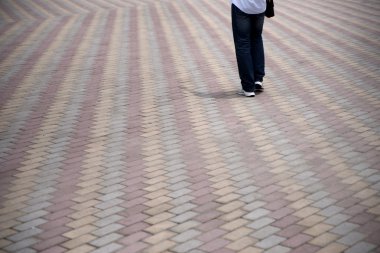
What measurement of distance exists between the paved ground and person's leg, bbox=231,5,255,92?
0.28 metres

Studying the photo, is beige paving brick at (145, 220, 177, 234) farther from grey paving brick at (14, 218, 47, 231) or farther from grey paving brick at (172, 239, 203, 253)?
grey paving brick at (14, 218, 47, 231)

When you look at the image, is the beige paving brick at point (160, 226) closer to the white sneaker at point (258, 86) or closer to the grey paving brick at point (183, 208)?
the grey paving brick at point (183, 208)

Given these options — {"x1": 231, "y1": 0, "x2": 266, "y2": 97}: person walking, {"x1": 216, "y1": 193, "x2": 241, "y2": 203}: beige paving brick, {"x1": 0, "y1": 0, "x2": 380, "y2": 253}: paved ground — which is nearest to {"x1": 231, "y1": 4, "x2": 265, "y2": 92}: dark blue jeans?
{"x1": 231, "y1": 0, "x2": 266, "y2": 97}: person walking

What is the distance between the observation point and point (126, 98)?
7316 mm

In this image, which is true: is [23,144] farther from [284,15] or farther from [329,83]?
[284,15]

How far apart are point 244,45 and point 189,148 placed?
7.32 feet

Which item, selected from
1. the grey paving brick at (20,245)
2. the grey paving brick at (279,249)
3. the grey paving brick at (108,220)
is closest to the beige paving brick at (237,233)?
the grey paving brick at (279,249)

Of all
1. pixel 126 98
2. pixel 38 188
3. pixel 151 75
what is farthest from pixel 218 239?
pixel 151 75

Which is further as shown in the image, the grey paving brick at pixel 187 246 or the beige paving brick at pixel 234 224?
the beige paving brick at pixel 234 224

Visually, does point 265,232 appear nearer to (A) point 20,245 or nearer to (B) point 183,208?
(B) point 183,208

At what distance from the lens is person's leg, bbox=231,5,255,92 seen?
7.02m

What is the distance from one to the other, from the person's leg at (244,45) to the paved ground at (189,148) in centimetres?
28

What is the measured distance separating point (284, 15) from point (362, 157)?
9.81 meters

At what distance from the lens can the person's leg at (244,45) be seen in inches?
276
